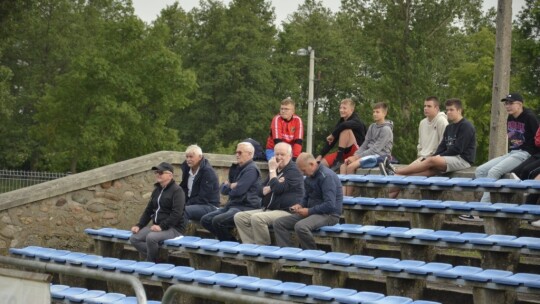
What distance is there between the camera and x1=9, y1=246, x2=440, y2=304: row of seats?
8.13 meters

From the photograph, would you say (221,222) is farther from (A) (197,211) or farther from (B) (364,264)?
(B) (364,264)

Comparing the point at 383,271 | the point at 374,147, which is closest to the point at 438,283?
the point at 383,271

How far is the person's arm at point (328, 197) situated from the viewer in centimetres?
1010

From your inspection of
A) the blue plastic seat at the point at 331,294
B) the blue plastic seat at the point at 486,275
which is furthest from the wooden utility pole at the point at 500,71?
the blue plastic seat at the point at 331,294

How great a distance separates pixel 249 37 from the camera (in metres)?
54.0

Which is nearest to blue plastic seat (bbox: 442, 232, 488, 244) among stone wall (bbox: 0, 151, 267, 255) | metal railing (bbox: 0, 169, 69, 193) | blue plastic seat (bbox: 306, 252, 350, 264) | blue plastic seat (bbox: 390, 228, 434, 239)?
blue plastic seat (bbox: 390, 228, 434, 239)

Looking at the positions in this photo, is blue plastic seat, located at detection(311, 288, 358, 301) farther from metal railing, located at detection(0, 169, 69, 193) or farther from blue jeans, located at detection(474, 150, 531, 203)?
metal railing, located at detection(0, 169, 69, 193)

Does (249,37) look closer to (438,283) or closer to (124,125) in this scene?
(124,125)

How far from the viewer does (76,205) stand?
41.4 ft

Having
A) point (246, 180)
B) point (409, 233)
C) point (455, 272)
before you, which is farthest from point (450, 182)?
point (455, 272)

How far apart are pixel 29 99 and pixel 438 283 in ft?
146

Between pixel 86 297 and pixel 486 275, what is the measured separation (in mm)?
3688

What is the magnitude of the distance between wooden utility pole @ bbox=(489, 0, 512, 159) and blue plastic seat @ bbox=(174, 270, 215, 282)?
19.5 feet

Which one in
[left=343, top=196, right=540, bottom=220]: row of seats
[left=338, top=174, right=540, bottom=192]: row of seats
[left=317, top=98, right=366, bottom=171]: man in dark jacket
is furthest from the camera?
[left=317, top=98, right=366, bottom=171]: man in dark jacket
